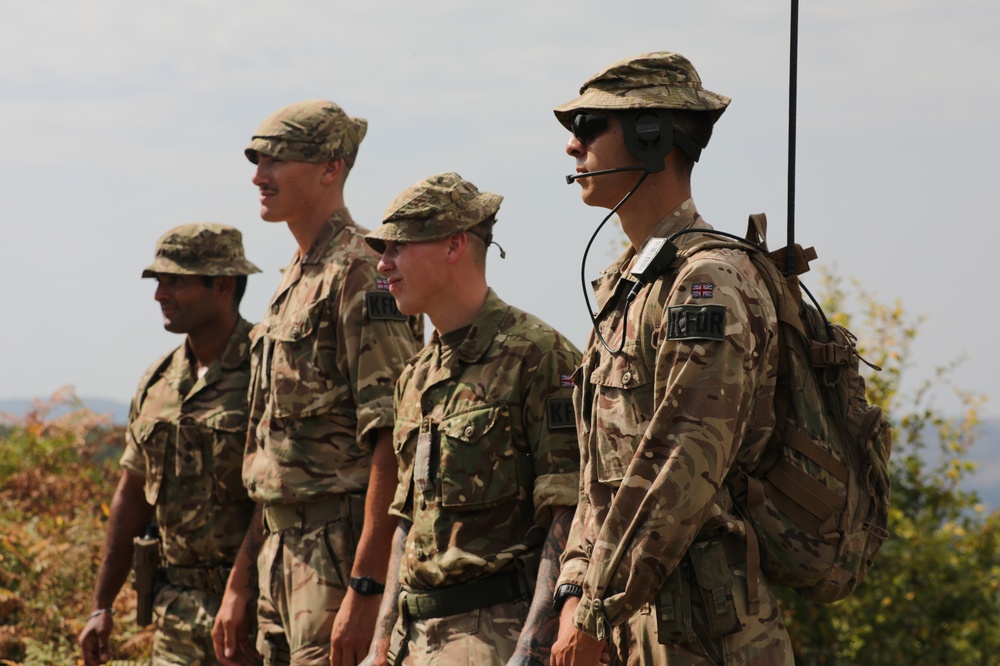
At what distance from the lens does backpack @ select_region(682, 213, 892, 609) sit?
3.56 metres

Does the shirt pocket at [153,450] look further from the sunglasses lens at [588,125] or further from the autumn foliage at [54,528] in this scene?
the sunglasses lens at [588,125]

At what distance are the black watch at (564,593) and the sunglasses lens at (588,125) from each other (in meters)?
1.29

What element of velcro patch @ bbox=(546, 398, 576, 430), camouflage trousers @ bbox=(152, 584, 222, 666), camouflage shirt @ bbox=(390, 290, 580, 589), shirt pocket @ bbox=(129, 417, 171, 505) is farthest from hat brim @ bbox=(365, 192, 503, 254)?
camouflage trousers @ bbox=(152, 584, 222, 666)

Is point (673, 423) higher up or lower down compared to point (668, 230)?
lower down

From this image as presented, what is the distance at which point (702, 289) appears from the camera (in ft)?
11.5

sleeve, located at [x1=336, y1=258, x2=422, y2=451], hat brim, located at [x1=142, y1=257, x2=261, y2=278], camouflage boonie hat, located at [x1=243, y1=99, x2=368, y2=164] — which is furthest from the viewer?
hat brim, located at [x1=142, y1=257, x2=261, y2=278]

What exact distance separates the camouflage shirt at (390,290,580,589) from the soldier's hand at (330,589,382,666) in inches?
20.5


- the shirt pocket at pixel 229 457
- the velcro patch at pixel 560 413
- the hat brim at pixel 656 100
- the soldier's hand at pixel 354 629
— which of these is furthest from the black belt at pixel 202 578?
the hat brim at pixel 656 100

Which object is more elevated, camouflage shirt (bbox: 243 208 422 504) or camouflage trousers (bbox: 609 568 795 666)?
camouflage shirt (bbox: 243 208 422 504)

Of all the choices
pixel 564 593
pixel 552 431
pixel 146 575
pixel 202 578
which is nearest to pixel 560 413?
pixel 552 431

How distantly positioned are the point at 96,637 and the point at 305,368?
7.78ft

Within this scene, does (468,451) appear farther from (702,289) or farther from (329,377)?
(702,289)

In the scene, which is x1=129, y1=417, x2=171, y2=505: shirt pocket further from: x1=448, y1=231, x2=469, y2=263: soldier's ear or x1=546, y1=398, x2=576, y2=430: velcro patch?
x1=546, y1=398, x2=576, y2=430: velcro patch

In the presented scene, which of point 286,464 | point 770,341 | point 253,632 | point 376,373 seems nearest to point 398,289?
point 376,373
